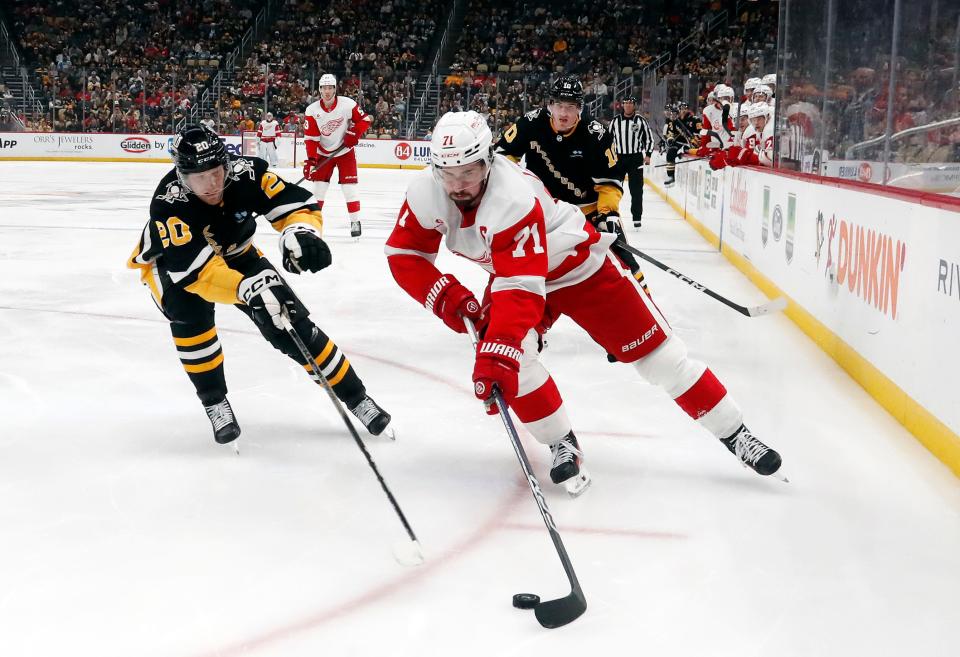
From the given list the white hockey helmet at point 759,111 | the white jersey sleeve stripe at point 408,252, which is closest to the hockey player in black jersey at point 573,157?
the white jersey sleeve stripe at point 408,252

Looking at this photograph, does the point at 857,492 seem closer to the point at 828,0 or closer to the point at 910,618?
the point at 910,618

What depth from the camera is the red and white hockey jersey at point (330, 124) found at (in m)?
9.09

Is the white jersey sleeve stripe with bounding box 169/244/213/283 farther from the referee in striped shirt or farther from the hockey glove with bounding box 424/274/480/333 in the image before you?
the referee in striped shirt

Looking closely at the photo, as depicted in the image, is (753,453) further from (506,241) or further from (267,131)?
(267,131)

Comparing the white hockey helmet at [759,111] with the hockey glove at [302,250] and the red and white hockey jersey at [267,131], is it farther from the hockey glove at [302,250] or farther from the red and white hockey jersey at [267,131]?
the red and white hockey jersey at [267,131]

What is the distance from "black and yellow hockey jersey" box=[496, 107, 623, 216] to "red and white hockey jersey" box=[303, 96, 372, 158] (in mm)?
4583

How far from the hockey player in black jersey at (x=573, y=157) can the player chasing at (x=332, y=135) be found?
447 centimetres

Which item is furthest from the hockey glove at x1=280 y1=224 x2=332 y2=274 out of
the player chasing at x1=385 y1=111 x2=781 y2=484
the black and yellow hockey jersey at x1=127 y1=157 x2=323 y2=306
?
the player chasing at x1=385 y1=111 x2=781 y2=484

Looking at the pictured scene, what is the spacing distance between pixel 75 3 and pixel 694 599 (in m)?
26.5

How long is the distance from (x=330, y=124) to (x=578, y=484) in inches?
272

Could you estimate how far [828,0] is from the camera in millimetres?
5242

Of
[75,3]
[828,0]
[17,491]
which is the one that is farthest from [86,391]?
[75,3]

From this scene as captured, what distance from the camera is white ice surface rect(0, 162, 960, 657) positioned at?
6.61 ft

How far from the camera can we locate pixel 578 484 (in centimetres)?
283
